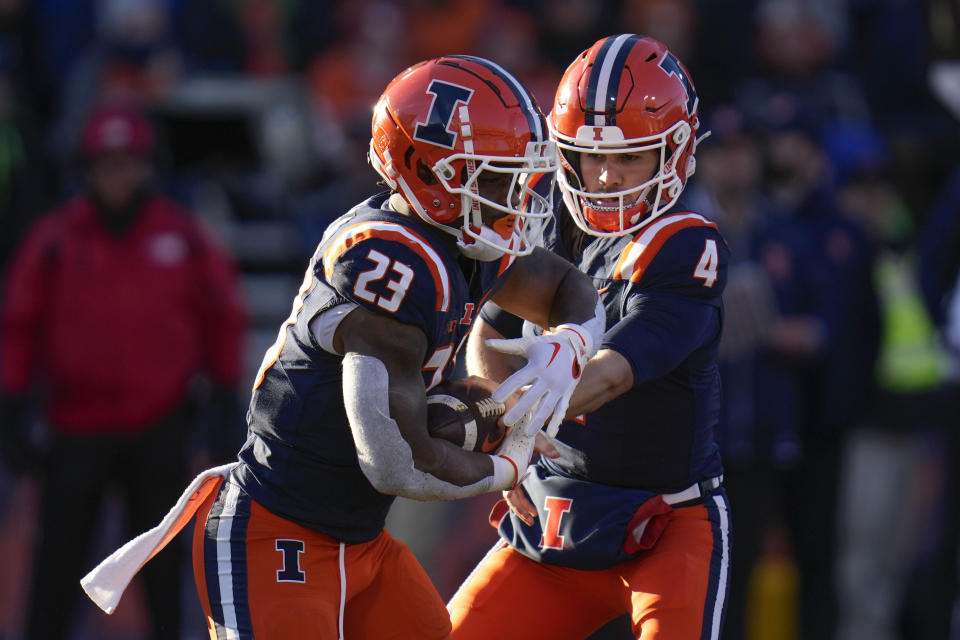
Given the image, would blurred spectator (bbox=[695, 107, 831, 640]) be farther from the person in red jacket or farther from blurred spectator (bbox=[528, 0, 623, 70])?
blurred spectator (bbox=[528, 0, 623, 70])

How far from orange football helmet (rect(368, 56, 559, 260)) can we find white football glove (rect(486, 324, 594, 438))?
0.70 ft

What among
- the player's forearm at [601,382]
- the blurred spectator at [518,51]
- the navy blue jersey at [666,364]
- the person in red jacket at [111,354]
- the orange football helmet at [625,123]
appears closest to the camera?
the player's forearm at [601,382]

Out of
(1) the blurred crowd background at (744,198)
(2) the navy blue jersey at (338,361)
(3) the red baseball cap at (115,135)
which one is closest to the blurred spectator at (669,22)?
(1) the blurred crowd background at (744,198)

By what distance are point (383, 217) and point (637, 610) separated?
3.71 ft

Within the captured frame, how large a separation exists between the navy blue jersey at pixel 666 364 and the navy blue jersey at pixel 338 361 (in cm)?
43

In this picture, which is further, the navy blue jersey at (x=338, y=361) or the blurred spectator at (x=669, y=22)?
the blurred spectator at (x=669, y=22)

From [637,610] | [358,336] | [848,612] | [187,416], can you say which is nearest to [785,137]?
[848,612]

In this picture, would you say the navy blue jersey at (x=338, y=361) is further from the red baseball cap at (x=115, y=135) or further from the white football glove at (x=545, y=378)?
the red baseball cap at (x=115, y=135)

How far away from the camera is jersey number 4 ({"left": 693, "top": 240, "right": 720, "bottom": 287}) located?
351cm

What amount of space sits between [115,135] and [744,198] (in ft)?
8.59

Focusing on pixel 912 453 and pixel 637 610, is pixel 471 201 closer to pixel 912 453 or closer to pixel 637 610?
pixel 637 610

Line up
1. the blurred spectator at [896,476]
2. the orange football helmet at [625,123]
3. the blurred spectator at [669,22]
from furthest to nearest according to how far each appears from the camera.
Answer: the blurred spectator at [669,22] → the blurred spectator at [896,476] → the orange football helmet at [625,123]

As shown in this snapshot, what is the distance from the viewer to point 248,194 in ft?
27.3

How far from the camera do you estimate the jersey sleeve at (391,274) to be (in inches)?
119
